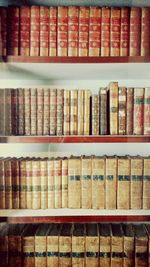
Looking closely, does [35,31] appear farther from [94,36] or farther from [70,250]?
[70,250]

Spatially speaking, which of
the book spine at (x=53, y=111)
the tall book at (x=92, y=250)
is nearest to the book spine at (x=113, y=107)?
the book spine at (x=53, y=111)

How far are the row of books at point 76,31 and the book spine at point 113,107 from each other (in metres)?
0.14

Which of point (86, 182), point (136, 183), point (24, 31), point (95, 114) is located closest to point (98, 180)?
point (86, 182)

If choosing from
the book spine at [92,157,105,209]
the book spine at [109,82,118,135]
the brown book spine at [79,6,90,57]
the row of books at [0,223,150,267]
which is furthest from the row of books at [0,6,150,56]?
the row of books at [0,223,150,267]

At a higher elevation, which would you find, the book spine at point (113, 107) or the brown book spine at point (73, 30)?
the brown book spine at point (73, 30)

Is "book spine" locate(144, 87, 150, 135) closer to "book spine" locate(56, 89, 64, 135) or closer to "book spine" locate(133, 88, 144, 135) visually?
"book spine" locate(133, 88, 144, 135)

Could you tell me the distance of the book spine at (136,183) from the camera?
1.12m

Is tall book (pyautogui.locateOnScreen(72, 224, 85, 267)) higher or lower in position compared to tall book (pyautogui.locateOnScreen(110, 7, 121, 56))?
lower

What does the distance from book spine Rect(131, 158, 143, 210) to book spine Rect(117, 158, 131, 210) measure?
0.02 m

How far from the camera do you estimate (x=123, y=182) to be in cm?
113

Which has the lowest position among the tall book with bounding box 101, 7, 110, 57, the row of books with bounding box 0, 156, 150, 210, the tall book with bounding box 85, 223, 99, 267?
the tall book with bounding box 85, 223, 99, 267

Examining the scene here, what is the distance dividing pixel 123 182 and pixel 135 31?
25.5 inches

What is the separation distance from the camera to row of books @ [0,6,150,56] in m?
1.09

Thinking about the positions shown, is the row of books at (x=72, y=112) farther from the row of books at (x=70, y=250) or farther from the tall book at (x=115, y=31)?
the row of books at (x=70, y=250)
